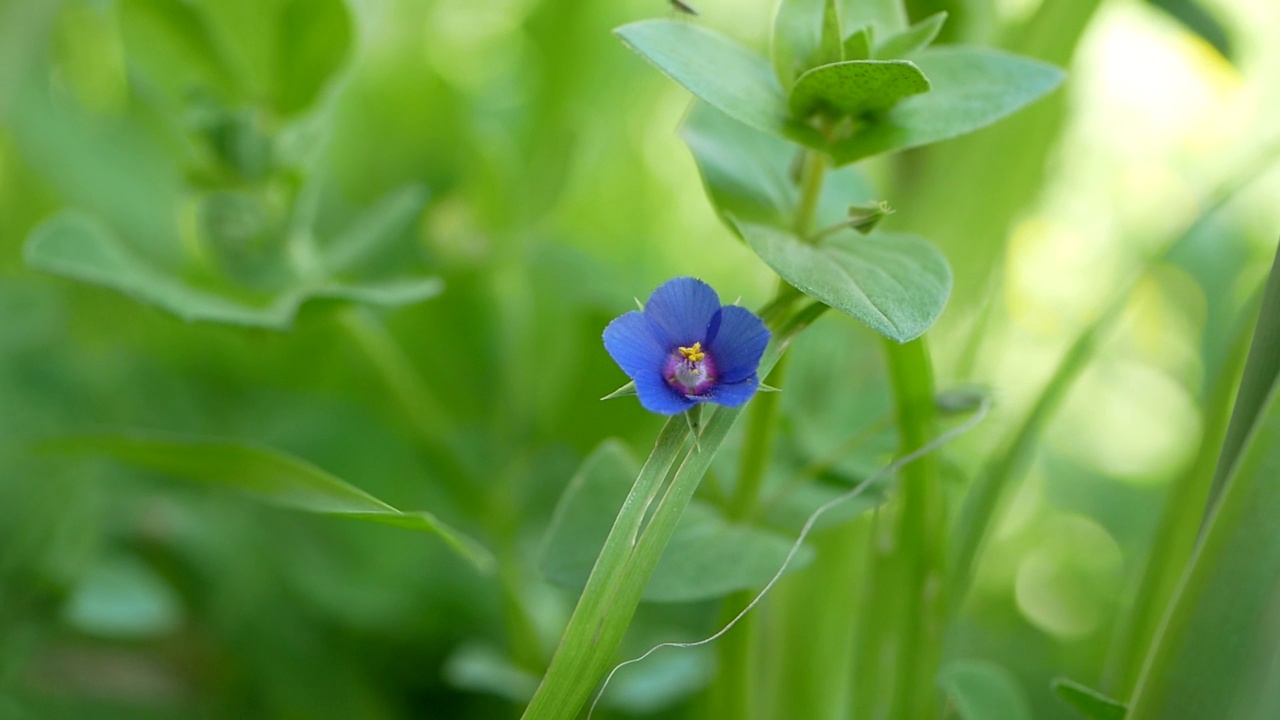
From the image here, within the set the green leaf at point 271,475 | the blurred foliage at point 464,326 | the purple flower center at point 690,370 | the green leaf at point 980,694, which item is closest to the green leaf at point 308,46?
the blurred foliage at point 464,326

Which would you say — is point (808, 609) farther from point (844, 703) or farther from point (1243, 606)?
point (1243, 606)

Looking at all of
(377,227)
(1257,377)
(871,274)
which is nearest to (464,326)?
(377,227)

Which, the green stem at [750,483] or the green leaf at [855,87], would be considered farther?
the green stem at [750,483]

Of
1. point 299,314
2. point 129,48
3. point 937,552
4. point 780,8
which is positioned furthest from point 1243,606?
point 129,48

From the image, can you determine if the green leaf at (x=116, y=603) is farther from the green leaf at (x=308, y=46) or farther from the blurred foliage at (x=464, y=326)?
the green leaf at (x=308, y=46)

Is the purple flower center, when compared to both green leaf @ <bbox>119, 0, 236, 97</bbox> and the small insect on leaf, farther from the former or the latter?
green leaf @ <bbox>119, 0, 236, 97</bbox>
